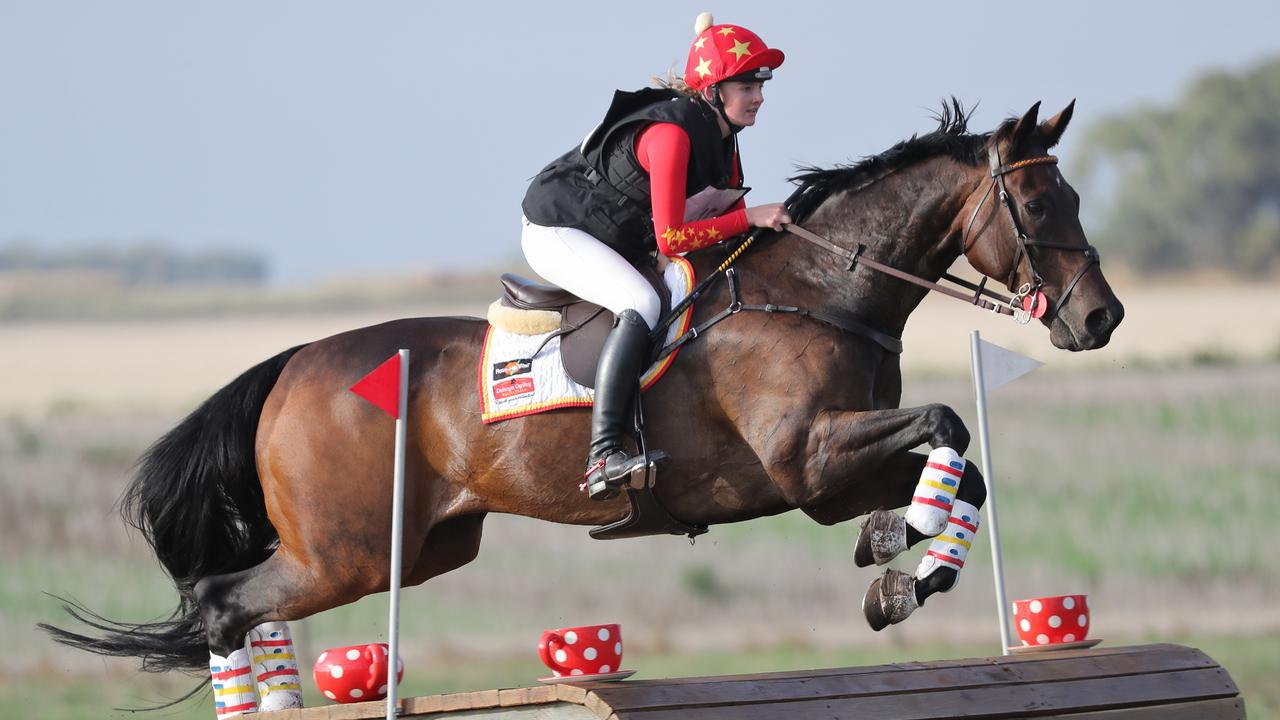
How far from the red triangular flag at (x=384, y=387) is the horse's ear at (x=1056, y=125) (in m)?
2.30

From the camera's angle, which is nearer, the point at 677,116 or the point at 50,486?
the point at 677,116

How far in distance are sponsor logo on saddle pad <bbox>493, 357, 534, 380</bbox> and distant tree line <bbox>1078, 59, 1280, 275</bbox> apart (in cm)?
4458

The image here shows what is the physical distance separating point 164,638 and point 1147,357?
70.8ft

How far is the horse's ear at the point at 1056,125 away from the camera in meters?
5.17

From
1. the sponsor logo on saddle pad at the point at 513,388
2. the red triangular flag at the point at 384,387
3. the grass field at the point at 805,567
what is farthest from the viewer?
the grass field at the point at 805,567

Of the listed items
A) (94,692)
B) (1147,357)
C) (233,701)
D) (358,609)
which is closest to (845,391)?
(233,701)

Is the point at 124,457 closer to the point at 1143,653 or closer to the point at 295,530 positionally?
the point at 295,530

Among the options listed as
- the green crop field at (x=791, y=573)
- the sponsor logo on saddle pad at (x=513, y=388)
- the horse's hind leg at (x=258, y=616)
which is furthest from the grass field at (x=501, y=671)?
the sponsor logo on saddle pad at (x=513, y=388)

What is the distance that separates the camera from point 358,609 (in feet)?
54.8

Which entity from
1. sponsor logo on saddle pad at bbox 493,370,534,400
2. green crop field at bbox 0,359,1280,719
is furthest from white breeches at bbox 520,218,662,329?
green crop field at bbox 0,359,1280,719

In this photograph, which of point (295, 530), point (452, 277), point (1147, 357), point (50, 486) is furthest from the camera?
point (452, 277)

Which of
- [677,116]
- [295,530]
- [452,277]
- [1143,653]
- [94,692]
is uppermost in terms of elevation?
[452,277]

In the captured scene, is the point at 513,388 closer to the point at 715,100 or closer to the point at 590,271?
the point at 590,271

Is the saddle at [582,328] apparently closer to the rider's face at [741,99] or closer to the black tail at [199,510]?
the rider's face at [741,99]
